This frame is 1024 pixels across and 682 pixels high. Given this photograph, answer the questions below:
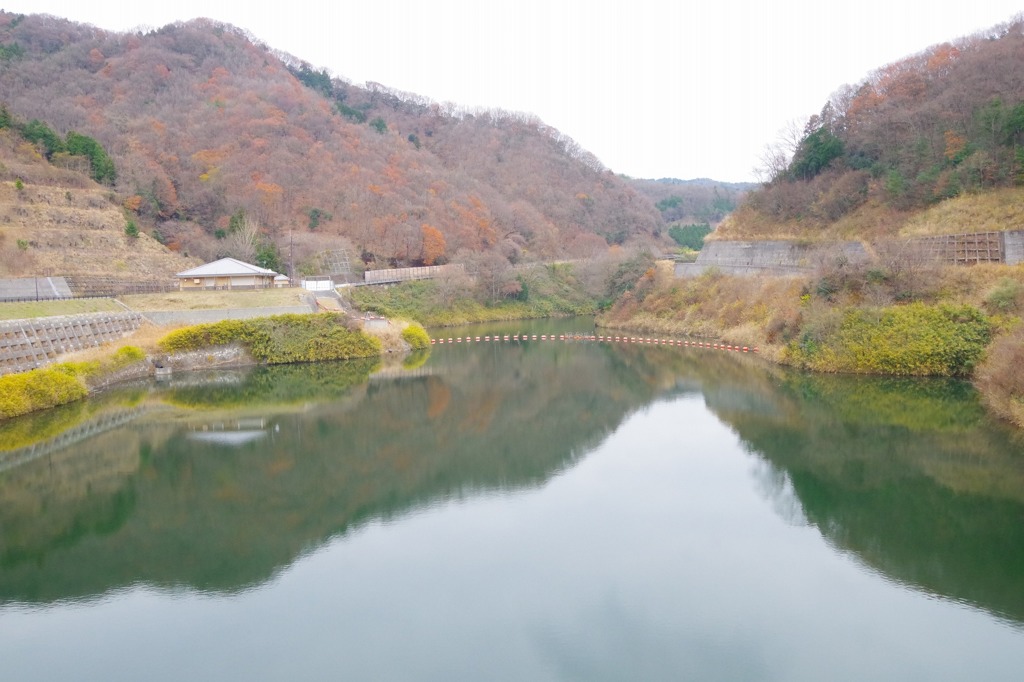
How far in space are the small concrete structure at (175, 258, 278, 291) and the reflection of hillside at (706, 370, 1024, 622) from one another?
21127 millimetres

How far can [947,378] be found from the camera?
2194cm

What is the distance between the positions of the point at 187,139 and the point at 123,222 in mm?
21352

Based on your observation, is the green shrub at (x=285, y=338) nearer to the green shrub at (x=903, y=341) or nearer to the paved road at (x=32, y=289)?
the paved road at (x=32, y=289)

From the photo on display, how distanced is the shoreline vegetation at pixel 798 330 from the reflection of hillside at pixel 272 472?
296 cm

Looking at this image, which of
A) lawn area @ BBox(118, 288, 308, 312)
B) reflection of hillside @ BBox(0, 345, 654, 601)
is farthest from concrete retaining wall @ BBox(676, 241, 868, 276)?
lawn area @ BBox(118, 288, 308, 312)

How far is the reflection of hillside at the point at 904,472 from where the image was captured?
10477 mm

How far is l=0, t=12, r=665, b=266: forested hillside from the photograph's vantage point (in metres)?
49.5

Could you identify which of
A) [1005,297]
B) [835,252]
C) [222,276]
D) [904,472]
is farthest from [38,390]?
[835,252]

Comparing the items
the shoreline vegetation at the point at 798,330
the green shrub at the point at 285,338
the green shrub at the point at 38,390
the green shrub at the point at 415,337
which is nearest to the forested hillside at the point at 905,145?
the shoreline vegetation at the point at 798,330

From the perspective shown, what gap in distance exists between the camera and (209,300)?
101 ft

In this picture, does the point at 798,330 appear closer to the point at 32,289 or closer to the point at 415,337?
the point at 415,337

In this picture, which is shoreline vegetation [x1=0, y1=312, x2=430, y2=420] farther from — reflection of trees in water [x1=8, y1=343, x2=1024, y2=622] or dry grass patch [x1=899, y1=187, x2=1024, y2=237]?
dry grass patch [x1=899, y1=187, x2=1024, y2=237]

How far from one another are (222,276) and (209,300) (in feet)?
8.17

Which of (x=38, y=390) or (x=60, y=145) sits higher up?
(x=60, y=145)
